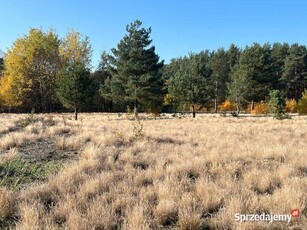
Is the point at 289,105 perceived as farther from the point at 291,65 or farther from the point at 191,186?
the point at 191,186

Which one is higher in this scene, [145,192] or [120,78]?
[120,78]

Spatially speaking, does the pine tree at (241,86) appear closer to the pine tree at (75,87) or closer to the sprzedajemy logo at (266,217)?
the pine tree at (75,87)

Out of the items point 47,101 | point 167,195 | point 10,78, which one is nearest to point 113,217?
point 167,195

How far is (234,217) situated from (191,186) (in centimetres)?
154

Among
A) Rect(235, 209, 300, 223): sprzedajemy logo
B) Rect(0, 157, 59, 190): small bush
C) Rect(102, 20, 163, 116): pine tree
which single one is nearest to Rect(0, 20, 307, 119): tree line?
Rect(102, 20, 163, 116): pine tree

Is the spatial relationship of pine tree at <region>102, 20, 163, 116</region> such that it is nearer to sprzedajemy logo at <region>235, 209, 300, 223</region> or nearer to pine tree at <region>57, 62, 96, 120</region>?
pine tree at <region>57, 62, 96, 120</region>

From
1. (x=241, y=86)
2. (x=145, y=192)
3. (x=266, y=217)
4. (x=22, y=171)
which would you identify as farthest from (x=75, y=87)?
(x=241, y=86)

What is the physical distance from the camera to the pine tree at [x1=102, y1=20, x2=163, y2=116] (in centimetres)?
3831

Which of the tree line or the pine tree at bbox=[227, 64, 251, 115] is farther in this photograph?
the pine tree at bbox=[227, 64, 251, 115]

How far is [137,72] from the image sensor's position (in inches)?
1558

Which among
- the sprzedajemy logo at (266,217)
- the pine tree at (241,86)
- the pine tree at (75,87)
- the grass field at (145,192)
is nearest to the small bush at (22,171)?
the grass field at (145,192)

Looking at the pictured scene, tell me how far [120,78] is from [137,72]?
2579 mm

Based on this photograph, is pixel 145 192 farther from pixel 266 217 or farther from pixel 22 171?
pixel 22 171

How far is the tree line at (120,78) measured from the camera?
37875 millimetres
